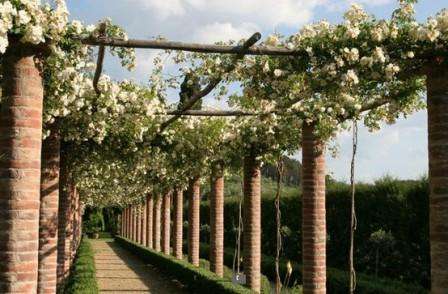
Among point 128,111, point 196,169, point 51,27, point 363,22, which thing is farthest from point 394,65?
point 196,169

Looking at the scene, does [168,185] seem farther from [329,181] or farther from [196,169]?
[196,169]

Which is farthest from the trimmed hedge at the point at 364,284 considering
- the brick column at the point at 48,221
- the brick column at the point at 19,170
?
the brick column at the point at 19,170

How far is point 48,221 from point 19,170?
3522mm

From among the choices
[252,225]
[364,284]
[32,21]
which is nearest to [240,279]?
[252,225]

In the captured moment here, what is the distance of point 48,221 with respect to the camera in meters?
8.39

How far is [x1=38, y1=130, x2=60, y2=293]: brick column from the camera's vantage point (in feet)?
27.4

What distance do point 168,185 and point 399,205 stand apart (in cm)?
832

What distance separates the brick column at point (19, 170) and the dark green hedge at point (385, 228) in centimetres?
994

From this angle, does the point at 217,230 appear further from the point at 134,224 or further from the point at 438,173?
the point at 134,224

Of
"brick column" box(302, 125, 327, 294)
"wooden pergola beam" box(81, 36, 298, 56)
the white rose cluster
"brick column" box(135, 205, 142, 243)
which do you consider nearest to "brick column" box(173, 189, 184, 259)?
"brick column" box(302, 125, 327, 294)

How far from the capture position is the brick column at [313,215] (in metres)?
7.88

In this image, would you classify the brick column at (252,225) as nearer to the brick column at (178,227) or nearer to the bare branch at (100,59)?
the bare branch at (100,59)

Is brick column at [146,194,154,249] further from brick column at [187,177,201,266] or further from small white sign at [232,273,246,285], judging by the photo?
small white sign at [232,273,246,285]

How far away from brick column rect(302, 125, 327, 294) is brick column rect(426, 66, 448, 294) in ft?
9.25
